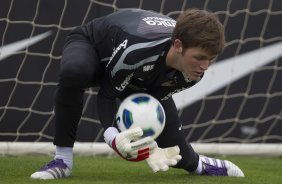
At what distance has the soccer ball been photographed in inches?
121

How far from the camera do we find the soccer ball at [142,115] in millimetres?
3078

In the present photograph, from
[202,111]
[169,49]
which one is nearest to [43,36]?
[202,111]

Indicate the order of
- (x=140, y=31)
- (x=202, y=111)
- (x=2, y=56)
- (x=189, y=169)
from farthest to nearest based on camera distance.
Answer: (x=202, y=111), (x=2, y=56), (x=189, y=169), (x=140, y=31)

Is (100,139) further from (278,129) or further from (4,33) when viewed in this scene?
(278,129)

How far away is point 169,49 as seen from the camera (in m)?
3.25

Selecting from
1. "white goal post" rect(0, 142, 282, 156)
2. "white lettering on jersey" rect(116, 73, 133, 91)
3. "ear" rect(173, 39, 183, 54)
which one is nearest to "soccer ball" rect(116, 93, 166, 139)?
"white lettering on jersey" rect(116, 73, 133, 91)

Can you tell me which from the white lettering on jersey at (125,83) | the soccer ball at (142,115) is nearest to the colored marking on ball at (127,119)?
the soccer ball at (142,115)

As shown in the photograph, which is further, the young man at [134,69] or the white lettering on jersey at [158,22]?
the white lettering on jersey at [158,22]

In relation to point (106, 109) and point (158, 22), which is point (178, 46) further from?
point (106, 109)

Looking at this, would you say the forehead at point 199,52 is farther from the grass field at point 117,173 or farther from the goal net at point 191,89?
the goal net at point 191,89

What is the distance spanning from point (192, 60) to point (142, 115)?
1.06 feet

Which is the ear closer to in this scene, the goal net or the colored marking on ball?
the colored marking on ball

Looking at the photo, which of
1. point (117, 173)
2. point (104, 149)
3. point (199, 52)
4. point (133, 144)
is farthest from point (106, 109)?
point (104, 149)

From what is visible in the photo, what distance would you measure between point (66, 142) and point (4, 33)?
1542 mm
